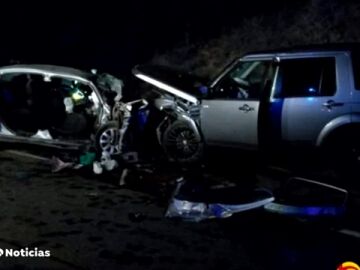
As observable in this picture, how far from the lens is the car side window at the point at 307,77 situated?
737cm

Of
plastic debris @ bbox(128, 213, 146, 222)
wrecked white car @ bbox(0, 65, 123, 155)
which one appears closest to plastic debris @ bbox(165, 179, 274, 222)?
plastic debris @ bbox(128, 213, 146, 222)

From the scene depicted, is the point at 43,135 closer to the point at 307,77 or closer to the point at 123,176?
the point at 123,176

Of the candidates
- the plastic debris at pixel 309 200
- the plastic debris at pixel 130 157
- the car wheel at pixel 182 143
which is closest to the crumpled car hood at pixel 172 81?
the car wheel at pixel 182 143

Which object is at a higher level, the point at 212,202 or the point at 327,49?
the point at 327,49

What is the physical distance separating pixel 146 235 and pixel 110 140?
10.6 feet

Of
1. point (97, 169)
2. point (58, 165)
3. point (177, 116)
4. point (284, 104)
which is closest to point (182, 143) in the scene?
point (177, 116)

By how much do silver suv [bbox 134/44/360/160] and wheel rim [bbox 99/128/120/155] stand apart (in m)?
1.13

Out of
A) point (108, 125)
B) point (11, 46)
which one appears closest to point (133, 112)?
point (108, 125)

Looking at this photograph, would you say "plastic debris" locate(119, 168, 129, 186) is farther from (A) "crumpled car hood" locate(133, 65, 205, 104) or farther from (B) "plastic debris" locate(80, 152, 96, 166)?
(A) "crumpled car hood" locate(133, 65, 205, 104)

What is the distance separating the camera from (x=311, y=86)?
7.52 m

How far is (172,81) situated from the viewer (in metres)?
8.73

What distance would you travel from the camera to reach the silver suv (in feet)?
23.9

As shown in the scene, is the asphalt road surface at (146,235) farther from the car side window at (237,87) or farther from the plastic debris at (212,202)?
the car side window at (237,87)

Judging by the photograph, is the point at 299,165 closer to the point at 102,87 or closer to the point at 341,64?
the point at 341,64
